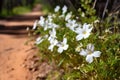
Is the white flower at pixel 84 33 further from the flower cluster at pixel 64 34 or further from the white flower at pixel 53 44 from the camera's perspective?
the white flower at pixel 53 44

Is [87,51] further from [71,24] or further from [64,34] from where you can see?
[71,24]

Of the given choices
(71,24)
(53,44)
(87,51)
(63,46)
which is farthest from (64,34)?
(87,51)

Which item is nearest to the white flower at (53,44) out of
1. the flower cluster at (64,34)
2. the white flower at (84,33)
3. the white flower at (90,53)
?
the flower cluster at (64,34)

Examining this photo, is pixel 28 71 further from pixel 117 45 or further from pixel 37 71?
pixel 117 45

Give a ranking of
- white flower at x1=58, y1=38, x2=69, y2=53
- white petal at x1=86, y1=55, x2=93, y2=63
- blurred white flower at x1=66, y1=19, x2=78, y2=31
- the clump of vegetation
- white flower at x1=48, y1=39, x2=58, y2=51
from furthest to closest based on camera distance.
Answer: blurred white flower at x1=66, y1=19, x2=78, y2=31 < white flower at x1=48, y1=39, x2=58, y2=51 < white flower at x1=58, y1=38, x2=69, y2=53 < the clump of vegetation < white petal at x1=86, y1=55, x2=93, y2=63

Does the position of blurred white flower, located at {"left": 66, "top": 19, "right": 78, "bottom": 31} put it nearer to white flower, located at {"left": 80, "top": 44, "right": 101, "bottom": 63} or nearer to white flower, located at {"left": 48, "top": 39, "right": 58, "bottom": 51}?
white flower, located at {"left": 48, "top": 39, "right": 58, "bottom": 51}

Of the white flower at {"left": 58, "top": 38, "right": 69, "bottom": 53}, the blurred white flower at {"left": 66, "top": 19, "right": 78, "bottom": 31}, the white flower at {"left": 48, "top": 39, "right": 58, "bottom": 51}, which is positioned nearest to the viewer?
the white flower at {"left": 58, "top": 38, "right": 69, "bottom": 53}

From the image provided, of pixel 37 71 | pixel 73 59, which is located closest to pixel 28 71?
pixel 37 71

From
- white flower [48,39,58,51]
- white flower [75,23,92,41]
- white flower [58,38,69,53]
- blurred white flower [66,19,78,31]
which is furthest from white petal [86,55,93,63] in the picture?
blurred white flower [66,19,78,31]
